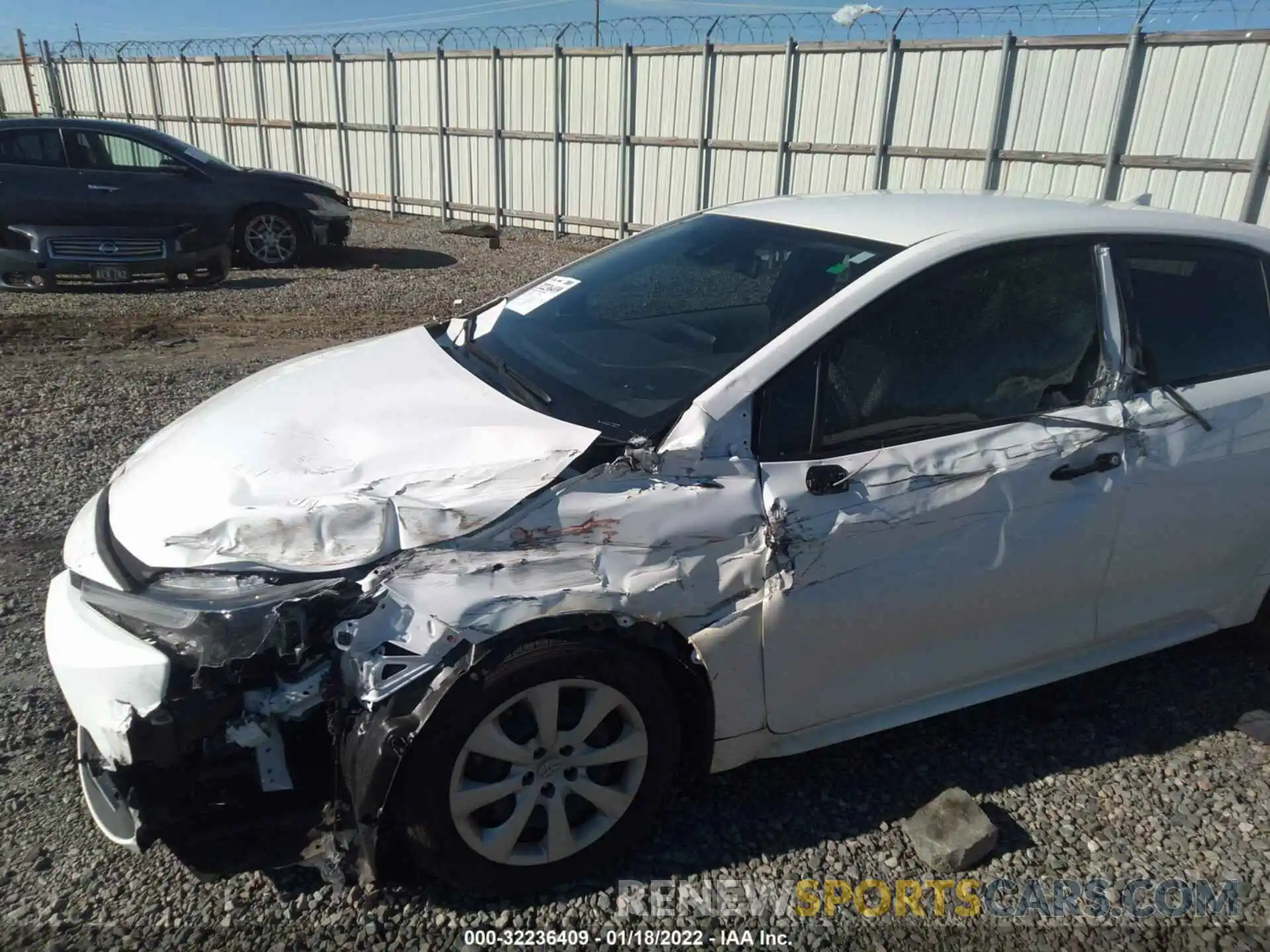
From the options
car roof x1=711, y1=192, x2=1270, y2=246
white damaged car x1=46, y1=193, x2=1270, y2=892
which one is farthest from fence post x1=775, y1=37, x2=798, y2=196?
white damaged car x1=46, y1=193, x2=1270, y2=892

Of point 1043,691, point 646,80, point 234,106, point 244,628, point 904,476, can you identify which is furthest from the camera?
point 234,106

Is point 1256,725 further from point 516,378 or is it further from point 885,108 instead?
point 885,108

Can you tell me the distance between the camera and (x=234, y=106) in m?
19.5

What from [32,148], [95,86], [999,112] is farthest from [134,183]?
[95,86]

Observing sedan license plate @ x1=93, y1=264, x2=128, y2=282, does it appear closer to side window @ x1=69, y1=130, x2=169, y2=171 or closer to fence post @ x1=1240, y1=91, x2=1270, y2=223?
side window @ x1=69, y1=130, x2=169, y2=171

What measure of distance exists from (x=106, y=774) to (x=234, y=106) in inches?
808

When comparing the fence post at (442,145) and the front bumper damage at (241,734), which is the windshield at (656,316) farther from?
the fence post at (442,145)

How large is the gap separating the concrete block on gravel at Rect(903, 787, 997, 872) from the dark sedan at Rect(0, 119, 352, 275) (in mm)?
9980

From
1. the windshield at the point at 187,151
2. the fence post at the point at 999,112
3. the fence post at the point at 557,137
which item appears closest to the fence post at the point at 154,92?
the fence post at the point at 557,137

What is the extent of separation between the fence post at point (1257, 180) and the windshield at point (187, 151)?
10.8 meters

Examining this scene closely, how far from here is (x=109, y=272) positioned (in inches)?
373

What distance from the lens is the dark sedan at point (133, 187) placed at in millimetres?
9477

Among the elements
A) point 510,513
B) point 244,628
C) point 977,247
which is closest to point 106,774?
point 244,628

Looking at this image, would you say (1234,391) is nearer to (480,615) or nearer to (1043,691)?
(1043,691)
